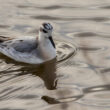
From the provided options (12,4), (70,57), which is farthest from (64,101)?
(12,4)

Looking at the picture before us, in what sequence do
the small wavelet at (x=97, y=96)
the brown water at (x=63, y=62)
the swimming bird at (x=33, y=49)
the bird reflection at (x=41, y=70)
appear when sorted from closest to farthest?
the small wavelet at (x=97, y=96) < the brown water at (x=63, y=62) < the bird reflection at (x=41, y=70) < the swimming bird at (x=33, y=49)

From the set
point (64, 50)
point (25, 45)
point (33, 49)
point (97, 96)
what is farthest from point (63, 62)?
point (97, 96)

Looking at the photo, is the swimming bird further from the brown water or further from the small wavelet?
the small wavelet

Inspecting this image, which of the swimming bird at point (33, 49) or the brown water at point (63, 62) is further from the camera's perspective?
the swimming bird at point (33, 49)

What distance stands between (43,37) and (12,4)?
3.33 metres

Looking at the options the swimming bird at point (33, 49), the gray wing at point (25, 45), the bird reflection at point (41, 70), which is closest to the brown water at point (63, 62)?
the bird reflection at point (41, 70)

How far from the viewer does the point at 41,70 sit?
11688mm

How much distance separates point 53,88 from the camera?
1054 centimetres

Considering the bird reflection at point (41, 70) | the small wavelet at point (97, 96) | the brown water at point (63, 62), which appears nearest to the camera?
the small wavelet at point (97, 96)

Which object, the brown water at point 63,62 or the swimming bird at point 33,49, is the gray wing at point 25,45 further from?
the brown water at point 63,62

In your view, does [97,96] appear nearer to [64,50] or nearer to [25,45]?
[64,50]

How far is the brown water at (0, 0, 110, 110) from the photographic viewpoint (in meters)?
9.94

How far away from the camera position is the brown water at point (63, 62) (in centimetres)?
994

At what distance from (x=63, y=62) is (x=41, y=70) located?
63 centimetres
